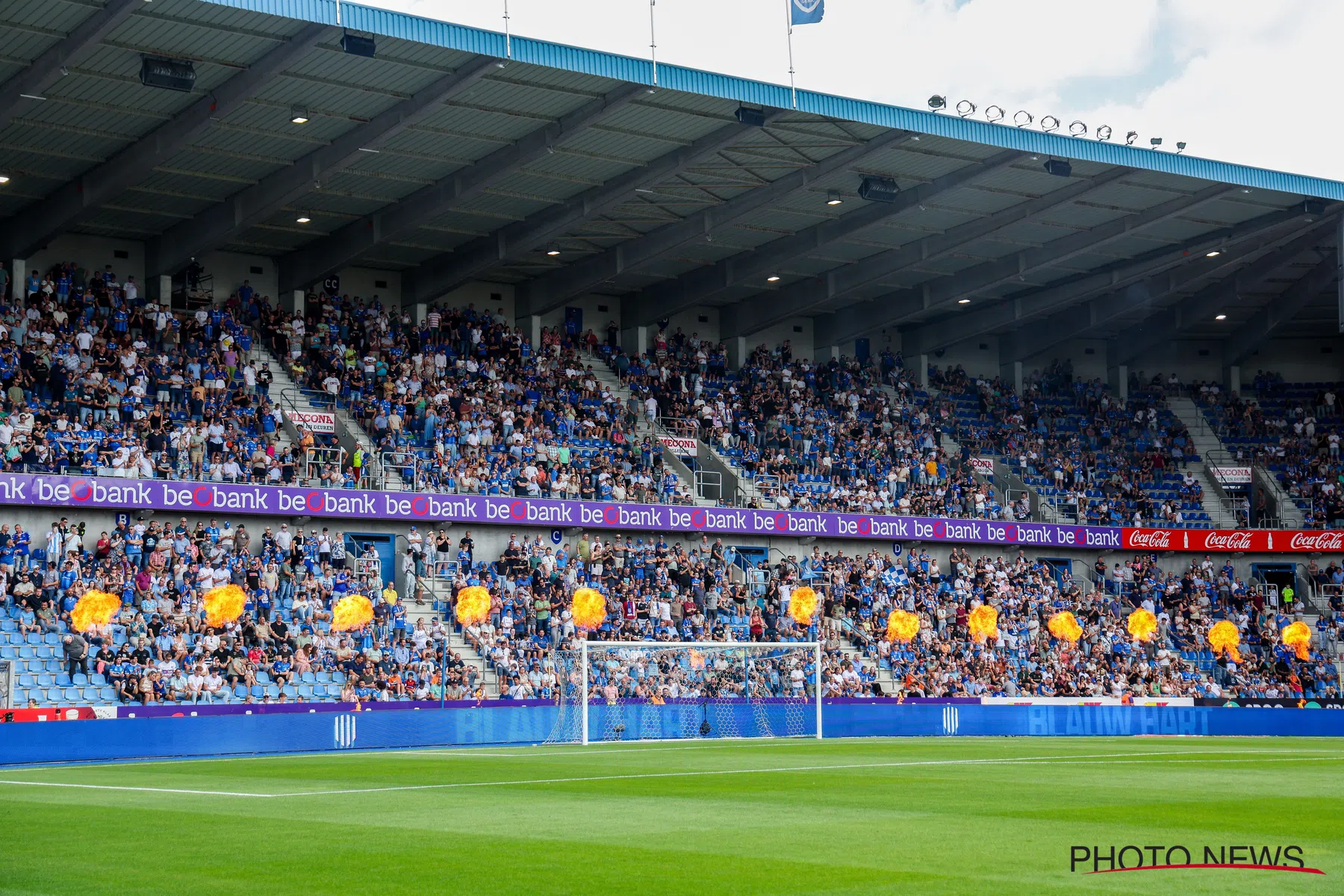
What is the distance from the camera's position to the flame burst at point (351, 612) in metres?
38.2

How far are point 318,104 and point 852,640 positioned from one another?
21.5 metres

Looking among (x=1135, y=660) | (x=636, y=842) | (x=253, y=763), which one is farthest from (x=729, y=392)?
(x=636, y=842)

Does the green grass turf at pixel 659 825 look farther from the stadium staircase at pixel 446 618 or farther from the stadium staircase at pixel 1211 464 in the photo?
the stadium staircase at pixel 1211 464

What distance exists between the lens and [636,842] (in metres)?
12.9

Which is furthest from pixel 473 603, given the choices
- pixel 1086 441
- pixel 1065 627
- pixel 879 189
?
pixel 1086 441

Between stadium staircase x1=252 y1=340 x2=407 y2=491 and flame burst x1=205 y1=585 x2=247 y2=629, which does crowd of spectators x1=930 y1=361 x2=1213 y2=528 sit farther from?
flame burst x1=205 y1=585 x2=247 y2=629

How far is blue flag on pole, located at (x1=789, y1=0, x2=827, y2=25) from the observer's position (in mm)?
41000

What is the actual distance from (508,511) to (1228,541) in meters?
28.4

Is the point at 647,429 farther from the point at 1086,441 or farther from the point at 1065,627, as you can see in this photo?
the point at 1086,441

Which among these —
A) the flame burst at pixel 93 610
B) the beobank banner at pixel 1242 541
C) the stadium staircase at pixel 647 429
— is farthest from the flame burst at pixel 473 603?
the beobank banner at pixel 1242 541

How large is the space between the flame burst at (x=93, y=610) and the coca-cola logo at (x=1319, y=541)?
42.6 meters

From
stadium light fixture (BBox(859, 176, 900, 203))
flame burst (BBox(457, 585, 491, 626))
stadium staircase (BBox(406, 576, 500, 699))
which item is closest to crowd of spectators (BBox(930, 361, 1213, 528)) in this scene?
stadium light fixture (BBox(859, 176, 900, 203))

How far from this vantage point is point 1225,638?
52812mm

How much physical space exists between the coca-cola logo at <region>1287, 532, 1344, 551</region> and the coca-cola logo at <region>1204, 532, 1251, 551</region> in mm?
1618
